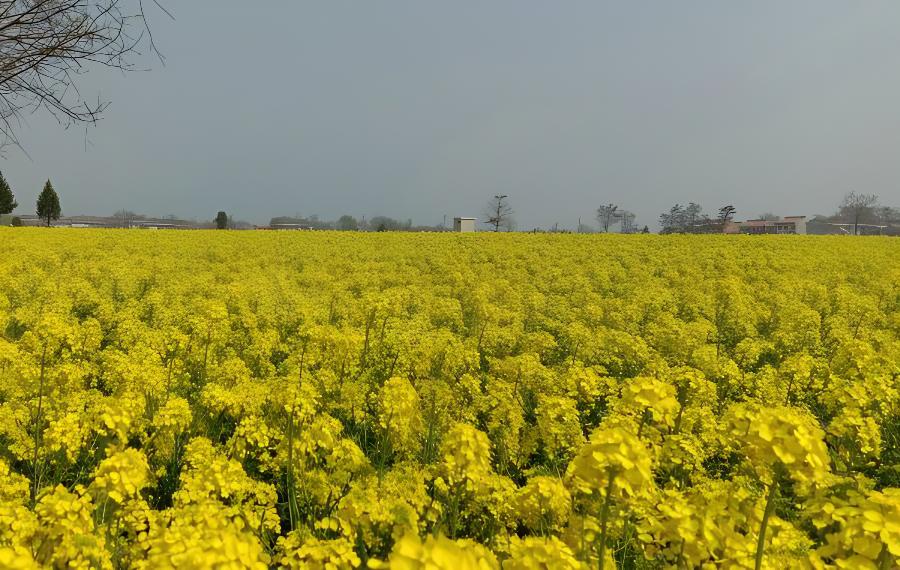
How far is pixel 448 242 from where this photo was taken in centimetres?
2981

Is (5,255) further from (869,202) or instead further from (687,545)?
(869,202)

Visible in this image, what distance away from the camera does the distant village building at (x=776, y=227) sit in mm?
60875

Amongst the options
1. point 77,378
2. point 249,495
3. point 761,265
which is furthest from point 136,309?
point 761,265

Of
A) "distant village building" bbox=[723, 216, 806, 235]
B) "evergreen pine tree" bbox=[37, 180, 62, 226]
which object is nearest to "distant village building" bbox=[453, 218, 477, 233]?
"distant village building" bbox=[723, 216, 806, 235]

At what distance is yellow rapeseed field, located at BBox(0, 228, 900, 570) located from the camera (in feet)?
7.80

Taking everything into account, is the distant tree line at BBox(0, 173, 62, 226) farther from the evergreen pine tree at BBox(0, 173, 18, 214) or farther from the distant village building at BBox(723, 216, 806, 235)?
the distant village building at BBox(723, 216, 806, 235)

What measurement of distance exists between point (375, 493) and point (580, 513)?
155cm

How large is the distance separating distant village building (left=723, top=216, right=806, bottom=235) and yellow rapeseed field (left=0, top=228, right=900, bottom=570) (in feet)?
197

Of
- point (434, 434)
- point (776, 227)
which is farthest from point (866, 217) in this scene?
point (434, 434)

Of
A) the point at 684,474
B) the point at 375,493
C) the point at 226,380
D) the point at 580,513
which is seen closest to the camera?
the point at 375,493

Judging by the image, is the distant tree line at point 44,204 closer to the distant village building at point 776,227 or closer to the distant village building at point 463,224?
the distant village building at point 463,224

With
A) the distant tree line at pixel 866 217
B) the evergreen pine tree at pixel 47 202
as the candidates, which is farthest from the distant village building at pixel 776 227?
the evergreen pine tree at pixel 47 202

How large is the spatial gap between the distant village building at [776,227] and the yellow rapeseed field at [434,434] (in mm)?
59966

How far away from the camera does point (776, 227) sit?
73.3m
